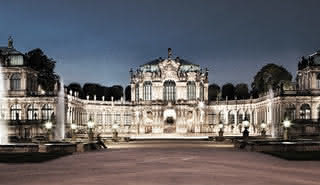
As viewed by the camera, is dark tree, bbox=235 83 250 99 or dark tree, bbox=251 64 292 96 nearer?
dark tree, bbox=251 64 292 96

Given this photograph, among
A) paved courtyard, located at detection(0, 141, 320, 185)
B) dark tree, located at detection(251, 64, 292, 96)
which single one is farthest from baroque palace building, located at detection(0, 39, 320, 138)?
paved courtyard, located at detection(0, 141, 320, 185)

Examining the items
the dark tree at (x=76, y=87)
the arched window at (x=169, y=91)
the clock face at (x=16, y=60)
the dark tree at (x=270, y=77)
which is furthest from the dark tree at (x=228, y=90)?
the clock face at (x=16, y=60)

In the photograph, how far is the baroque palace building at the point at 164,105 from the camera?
337ft

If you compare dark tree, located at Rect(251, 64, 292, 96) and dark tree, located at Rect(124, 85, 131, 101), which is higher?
dark tree, located at Rect(251, 64, 292, 96)

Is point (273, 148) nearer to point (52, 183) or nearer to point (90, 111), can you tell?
point (52, 183)

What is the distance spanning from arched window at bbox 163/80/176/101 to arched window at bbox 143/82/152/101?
11.6 ft

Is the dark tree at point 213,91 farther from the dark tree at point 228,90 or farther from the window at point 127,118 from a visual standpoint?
the window at point 127,118

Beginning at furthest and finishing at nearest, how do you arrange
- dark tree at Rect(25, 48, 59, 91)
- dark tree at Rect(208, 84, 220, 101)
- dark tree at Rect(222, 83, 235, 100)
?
dark tree at Rect(208, 84, 220, 101) < dark tree at Rect(222, 83, 235, 100) < dark tree at Rect(25, 48, 59, 91)

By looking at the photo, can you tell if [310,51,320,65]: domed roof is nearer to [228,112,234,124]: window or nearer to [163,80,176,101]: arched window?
[228,112,234,124]: window

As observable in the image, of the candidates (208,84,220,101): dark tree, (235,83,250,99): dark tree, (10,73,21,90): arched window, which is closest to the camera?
(10,73,21,90): arched window

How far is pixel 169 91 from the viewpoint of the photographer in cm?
13138

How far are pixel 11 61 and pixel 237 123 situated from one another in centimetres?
5332

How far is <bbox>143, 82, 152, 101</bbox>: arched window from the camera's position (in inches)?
5157

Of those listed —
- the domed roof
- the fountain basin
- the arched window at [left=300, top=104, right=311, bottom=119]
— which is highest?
the domed roof
